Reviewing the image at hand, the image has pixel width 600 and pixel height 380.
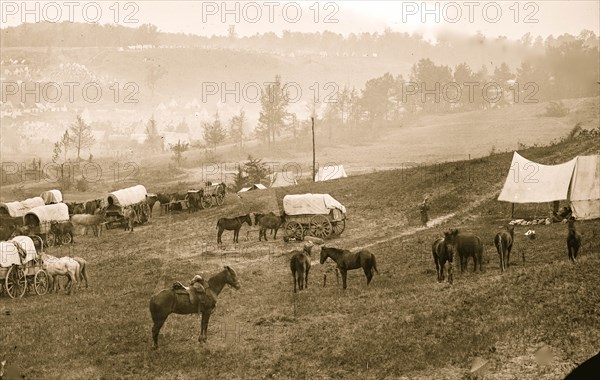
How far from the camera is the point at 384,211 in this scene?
3597 centimetres

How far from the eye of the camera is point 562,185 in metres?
28.4

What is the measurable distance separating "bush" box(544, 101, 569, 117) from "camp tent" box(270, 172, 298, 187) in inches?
2015

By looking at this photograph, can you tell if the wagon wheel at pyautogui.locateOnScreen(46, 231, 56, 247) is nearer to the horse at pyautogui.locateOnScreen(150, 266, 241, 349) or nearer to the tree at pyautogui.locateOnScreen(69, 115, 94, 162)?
the horse at pyautogui.locateOnScreen(150, 266, 241, 349)

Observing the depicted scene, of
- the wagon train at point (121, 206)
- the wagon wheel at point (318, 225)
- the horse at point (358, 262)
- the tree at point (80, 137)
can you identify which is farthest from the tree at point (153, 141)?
the horse at point (358, 262)

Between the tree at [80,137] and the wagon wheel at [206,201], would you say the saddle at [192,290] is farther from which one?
the tree at [80,137]

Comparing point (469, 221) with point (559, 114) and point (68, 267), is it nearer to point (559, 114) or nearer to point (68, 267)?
point (68, 267)

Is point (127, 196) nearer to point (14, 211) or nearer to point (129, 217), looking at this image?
point (129, 217)

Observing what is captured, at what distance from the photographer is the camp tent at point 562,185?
27250 millimetres

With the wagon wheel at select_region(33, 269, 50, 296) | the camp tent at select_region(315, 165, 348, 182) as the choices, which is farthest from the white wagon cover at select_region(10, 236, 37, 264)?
the camp tent at select_region(315, 165, 348, 182)

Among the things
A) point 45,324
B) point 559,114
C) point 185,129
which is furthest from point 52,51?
point 45,324

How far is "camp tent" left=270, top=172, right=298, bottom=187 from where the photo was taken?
2028 inches

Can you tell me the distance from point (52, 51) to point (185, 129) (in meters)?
93.1

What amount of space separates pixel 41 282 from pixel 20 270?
1.00 m

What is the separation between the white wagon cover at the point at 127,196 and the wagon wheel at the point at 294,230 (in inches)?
499
